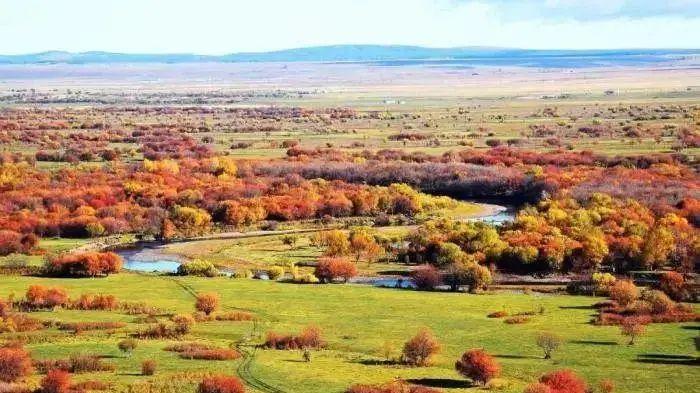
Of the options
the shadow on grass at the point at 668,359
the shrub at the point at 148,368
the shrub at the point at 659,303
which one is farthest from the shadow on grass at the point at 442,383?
the shrub at the point at 659,303

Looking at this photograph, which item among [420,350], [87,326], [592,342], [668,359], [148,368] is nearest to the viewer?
[148,368]

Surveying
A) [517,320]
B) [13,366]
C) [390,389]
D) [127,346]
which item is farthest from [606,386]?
[13,366]

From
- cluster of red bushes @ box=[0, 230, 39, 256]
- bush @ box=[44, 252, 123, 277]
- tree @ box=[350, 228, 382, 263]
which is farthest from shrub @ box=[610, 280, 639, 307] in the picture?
cluster of red bushes @ box=[0, 230, 39, 256]

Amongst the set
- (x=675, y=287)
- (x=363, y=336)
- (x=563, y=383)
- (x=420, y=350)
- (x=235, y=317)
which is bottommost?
(x=235, y=317)

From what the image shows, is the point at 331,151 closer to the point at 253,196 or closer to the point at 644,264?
the point at 253,196

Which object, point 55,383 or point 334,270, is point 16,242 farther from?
point 55,383

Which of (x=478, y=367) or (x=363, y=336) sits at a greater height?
(x=478, y=367)

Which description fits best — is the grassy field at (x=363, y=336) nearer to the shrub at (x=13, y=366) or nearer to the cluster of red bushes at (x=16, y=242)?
the shrub at (x=13, y=366)
